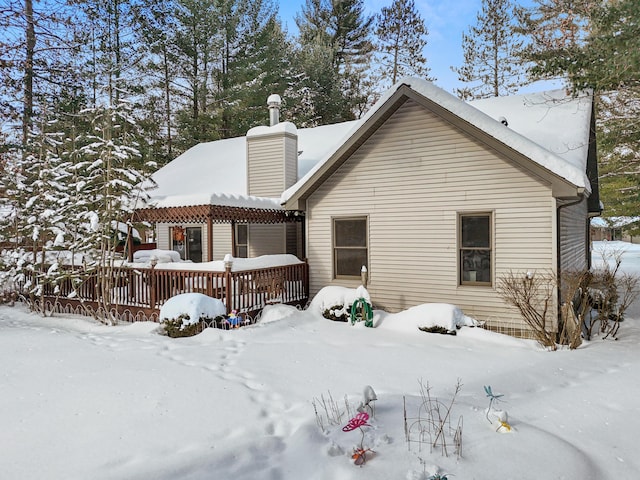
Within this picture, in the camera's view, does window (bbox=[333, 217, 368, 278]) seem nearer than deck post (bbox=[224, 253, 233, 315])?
No

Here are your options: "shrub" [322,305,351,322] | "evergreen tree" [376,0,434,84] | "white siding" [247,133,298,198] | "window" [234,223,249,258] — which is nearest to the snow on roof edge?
"white siding" [247,133,298,198]

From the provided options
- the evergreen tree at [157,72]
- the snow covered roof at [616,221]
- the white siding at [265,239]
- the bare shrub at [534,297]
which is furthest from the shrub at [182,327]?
the snow covered roof at [616,221]

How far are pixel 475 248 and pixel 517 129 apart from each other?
361cm

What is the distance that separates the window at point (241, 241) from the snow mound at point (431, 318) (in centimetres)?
627

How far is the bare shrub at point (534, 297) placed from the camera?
23.3ft

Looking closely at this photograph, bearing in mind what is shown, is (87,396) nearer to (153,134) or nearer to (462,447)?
(462,447)

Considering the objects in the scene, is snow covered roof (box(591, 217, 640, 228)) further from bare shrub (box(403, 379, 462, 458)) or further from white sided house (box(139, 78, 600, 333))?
bare shrub (box(403, 379, 462, 458))

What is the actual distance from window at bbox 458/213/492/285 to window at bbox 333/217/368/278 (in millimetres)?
2210

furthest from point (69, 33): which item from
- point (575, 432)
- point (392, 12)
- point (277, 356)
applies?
point (392, 12)

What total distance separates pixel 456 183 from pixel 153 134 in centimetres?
2022

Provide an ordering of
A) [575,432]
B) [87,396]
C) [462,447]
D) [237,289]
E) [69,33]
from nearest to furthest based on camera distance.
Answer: [462,447]
[575,432]
[87,396]
[237,289]
[69,33]

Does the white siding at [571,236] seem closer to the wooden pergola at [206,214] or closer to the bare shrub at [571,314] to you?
the bare shrub at [571,314]

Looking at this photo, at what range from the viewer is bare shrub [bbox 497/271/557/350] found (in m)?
7.11

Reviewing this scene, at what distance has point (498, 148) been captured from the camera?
7809mm
